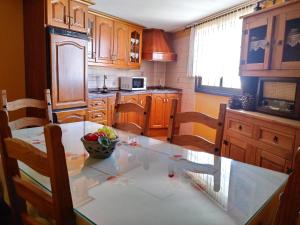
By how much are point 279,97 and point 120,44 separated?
8.99 ft

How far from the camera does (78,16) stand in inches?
112

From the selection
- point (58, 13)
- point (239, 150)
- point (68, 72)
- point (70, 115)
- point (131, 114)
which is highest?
point (58, 13)

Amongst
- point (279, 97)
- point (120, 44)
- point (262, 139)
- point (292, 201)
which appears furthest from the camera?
point (120, 44)

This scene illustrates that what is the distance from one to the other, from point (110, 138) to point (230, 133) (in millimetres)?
1719

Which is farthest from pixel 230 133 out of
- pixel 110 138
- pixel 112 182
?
pixel 112 182

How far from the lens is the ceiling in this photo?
304cm

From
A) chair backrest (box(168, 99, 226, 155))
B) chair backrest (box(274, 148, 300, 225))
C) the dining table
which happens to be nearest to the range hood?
chair backrest (box(168, 99, 226, 155))

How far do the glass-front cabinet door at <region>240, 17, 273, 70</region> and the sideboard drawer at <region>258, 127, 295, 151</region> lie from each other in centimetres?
65

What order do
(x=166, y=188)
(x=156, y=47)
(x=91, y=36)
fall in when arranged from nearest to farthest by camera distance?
1. (x=166, y=188)
2. (x=91, y=36)
3. (x=156, y=47)

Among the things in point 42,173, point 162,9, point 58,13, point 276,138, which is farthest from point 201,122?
point 162,9

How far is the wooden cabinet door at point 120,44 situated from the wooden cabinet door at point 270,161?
2.79 metres

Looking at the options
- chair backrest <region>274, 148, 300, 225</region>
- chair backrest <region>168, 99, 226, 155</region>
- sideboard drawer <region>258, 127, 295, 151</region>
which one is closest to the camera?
chair backrest <region>274, 148, 300, 225</region>

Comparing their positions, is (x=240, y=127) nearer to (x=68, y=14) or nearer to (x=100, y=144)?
(x=100, y=144)

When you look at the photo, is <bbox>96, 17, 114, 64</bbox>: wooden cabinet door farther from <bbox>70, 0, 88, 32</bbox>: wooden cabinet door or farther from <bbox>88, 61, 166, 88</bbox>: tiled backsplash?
<bbox>70, 0, 88, 32</bbox>: wooden cabinet door
